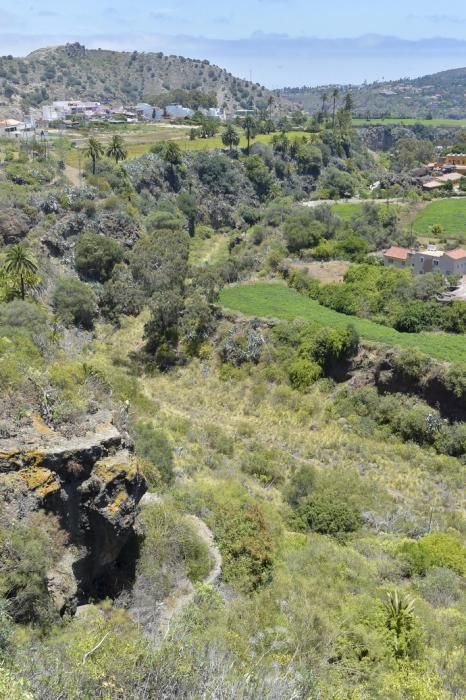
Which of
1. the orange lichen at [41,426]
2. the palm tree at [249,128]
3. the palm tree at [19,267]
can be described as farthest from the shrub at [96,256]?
the palm tree at [249,128]

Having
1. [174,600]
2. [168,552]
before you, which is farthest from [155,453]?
[174,600]

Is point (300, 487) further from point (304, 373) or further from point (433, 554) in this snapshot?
point (304, 373)

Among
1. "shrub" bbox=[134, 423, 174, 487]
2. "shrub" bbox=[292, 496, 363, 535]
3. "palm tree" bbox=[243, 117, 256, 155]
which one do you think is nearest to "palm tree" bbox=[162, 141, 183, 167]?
"palm tree" bbox=[243, 117, 256, 155]

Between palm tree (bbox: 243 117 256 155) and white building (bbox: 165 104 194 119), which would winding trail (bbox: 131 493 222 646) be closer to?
Result: palm tree (bbox: 243 117 256 155)

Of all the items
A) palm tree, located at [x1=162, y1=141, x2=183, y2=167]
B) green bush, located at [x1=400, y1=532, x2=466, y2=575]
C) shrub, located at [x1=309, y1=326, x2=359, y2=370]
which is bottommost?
green bush, located at [x1=400, y1=532, x2=466, y2=575]

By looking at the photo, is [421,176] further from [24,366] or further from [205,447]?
[24,366]

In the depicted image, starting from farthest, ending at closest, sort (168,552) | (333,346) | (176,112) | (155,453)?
(176,112)
(333,346)
(155,453)
(168,552)

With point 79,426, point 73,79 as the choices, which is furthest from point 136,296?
point 73,79
